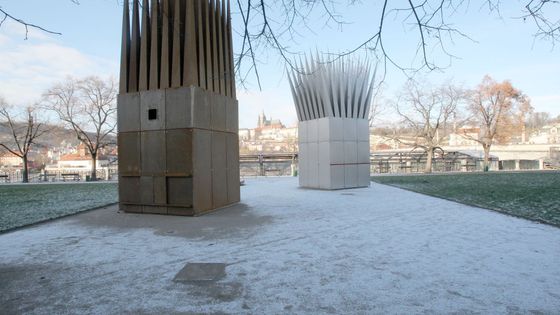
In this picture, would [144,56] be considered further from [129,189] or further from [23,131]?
[23,131]

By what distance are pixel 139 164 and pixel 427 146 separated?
29.5m

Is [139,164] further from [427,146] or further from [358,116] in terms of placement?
[427,146]

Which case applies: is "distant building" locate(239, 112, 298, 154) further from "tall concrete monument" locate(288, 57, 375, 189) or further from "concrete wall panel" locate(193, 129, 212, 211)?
"concrete wall panel" locate(193, 129, 212, 211)

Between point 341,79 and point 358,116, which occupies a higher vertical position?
point 341,79

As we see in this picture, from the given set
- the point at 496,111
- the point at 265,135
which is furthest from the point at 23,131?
the point at 265,135

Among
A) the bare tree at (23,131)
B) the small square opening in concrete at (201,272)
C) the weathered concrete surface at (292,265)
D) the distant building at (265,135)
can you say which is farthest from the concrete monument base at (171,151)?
the distant building at (265,135)

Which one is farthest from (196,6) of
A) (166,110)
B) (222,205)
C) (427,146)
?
(427,146)

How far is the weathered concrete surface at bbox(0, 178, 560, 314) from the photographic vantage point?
356 centimetres

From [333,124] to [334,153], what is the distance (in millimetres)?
1298

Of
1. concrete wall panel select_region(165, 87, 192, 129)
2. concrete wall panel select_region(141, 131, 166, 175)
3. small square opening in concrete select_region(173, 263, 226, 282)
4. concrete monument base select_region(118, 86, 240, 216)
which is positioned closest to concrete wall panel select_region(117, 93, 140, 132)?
concrete monument base select_region(118, 86, 240, 216)

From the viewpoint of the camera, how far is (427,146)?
33312 mm

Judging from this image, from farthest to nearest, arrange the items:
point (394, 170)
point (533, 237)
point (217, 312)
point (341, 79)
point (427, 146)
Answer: point (394, 170), point (427, 146), point (341, 79), point (533, 237), point (217, 312)

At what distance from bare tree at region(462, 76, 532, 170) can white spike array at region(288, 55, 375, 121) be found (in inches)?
860

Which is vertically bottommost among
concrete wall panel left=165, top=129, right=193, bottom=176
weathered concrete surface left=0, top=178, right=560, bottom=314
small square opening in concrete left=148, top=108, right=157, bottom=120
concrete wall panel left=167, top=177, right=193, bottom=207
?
weathered concrete surface left=0, top=178, right=560, bottom=314
